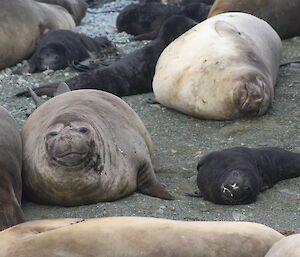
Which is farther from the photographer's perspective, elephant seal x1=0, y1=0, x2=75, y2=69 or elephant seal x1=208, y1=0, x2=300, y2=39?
elephant seal x1=0, y1=0, x2=75, y2=69

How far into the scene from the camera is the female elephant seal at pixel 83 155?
18.9 feet

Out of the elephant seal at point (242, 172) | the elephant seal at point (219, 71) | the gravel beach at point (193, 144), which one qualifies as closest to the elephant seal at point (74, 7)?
the gravel beach at point (193, 144)

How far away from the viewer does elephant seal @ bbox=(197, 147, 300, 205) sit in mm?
5848

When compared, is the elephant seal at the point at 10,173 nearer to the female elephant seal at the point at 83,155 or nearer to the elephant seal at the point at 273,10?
the female elephant seal at the point at 83,155

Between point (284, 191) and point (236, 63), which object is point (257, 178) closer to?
point (284, 191)

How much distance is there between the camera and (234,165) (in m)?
6.02

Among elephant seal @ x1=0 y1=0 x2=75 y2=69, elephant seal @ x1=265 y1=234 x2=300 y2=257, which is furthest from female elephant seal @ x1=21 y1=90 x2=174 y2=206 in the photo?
elephant seal @ x1=0 y1=0 x2=75 y2=69

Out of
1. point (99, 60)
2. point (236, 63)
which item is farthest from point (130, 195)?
point (99, 60)

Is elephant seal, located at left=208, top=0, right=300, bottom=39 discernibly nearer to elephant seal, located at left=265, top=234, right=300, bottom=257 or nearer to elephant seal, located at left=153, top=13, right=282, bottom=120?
elephant seal, located at left=153, top=13, right=282, bottom=120

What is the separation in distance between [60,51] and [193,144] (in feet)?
11.2

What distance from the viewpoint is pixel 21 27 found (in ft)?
35.8

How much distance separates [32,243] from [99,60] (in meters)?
6.48

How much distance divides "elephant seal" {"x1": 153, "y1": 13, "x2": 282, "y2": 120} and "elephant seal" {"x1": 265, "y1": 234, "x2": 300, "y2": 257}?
3.95 m

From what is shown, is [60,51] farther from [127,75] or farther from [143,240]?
[143,240]
